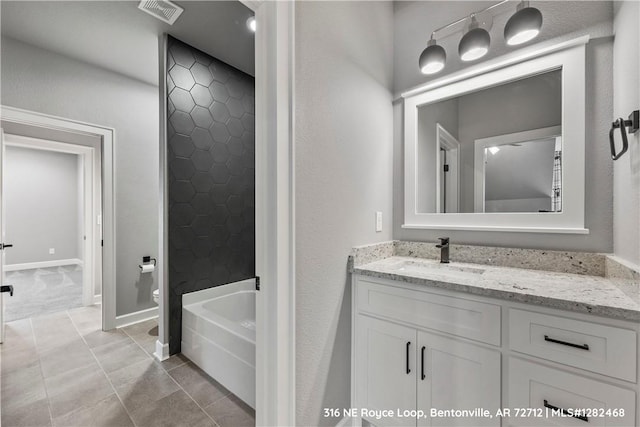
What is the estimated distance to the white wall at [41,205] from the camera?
211 inches

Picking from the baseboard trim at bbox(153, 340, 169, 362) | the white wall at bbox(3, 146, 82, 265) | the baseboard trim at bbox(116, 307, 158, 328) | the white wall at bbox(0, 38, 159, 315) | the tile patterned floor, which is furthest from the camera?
the white wall at bbox(3, 146, 82, 265)

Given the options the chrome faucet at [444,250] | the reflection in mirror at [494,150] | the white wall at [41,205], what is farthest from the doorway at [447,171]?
the white wall at [41,205]

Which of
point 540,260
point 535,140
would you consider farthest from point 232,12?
point 540,260

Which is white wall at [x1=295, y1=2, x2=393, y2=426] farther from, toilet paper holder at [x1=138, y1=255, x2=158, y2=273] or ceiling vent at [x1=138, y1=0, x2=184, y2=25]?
toilet paper holder at [x1=138, y1=255, x2=158, y2=273]

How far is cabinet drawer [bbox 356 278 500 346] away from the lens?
1.09 metres

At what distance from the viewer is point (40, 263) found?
5.75m

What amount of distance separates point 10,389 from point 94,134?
2185mm

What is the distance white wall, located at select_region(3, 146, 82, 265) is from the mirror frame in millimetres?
7438

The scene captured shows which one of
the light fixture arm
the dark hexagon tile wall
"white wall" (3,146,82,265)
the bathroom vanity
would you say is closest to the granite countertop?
the bathroom vanity

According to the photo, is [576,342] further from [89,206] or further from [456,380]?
[89,206]

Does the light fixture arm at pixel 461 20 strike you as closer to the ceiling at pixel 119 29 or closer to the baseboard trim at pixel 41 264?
the ceiling at pixel 119 29

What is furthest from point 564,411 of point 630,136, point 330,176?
point 330,176

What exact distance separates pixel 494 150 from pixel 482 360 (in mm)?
1223

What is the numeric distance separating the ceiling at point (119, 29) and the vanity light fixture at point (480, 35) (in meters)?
1.40
